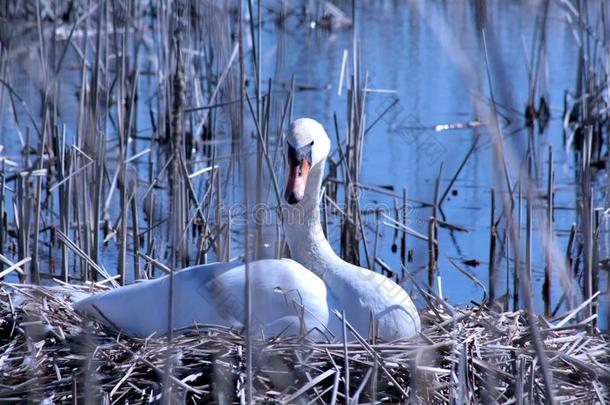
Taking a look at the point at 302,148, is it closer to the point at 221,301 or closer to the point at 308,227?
the point at 308,227

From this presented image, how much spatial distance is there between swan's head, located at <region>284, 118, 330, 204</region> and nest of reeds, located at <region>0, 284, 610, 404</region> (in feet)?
2.32

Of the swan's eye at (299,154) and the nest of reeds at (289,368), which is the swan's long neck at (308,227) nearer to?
the swan's eye at (299,154)

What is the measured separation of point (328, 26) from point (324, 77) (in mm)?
2823

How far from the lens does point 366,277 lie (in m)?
4.26

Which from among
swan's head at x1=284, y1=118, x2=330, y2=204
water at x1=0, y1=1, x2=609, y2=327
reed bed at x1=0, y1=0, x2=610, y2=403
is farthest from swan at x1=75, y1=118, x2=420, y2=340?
water at x1=0, y1=1, x2=609, y2=327

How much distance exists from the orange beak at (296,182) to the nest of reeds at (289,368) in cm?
56

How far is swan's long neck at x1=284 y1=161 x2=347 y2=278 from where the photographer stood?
4574 millimetres

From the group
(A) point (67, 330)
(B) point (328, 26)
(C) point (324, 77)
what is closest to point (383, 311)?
(A) point (67, 330)

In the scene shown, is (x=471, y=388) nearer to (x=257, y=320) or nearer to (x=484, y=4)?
(x=257, y=320)

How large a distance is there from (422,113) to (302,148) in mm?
5439

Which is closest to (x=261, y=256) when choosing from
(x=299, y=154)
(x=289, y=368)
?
(x=289, y=368)

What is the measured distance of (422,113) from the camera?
958 centimetres

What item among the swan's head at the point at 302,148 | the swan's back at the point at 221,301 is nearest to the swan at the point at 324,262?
the swan's head at the point at 302,148

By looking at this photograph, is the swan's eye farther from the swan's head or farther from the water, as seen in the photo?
the water
